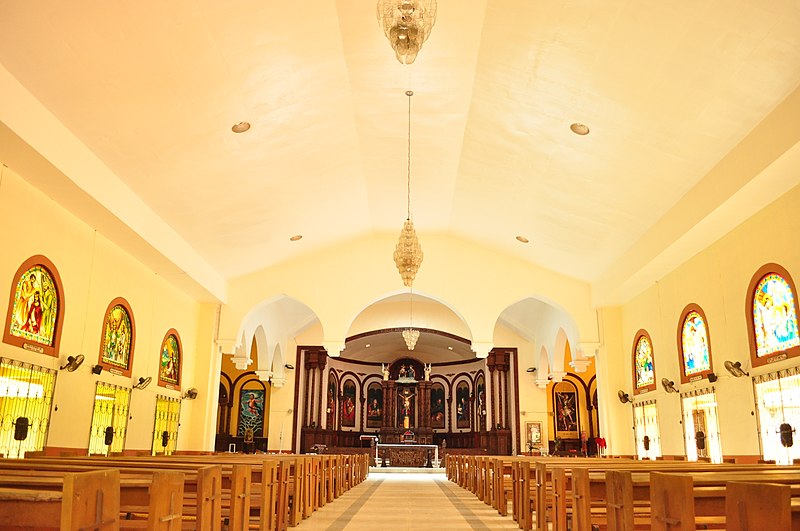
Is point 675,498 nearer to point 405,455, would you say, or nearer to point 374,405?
point 405,455

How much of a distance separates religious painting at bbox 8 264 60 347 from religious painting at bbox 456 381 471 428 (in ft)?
56.1

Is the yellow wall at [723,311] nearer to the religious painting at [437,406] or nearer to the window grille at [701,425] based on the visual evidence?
the window grille at [701,425]

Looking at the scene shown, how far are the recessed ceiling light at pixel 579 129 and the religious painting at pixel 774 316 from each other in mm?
3055

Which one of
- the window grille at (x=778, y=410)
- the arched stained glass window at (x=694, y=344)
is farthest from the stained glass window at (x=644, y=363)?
the window grille at (x=778, y=410)

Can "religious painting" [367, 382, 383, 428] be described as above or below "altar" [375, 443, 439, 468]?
above

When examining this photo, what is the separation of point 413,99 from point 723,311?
5541 mm

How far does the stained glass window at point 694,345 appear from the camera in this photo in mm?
10725

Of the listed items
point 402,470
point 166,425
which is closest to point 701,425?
point 166,425

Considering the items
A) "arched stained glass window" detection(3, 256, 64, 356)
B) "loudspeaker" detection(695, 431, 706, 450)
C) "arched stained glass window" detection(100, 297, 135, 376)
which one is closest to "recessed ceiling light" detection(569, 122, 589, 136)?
"loudspeaker" detection(695, 431, 706, 450)

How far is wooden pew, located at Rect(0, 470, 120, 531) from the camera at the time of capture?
7.81ft

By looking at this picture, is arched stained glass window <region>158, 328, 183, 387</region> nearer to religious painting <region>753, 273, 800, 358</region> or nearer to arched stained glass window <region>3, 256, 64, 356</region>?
arched stained glass window <region>3, 256, 64, 356</region>

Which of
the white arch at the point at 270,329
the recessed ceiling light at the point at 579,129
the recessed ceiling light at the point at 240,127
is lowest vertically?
the white arch at the point at 270,329

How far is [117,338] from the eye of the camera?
36.6ft

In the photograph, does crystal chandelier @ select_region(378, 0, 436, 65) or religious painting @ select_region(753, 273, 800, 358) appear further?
religious painting @ select_region(753, 273, 800, 358)
